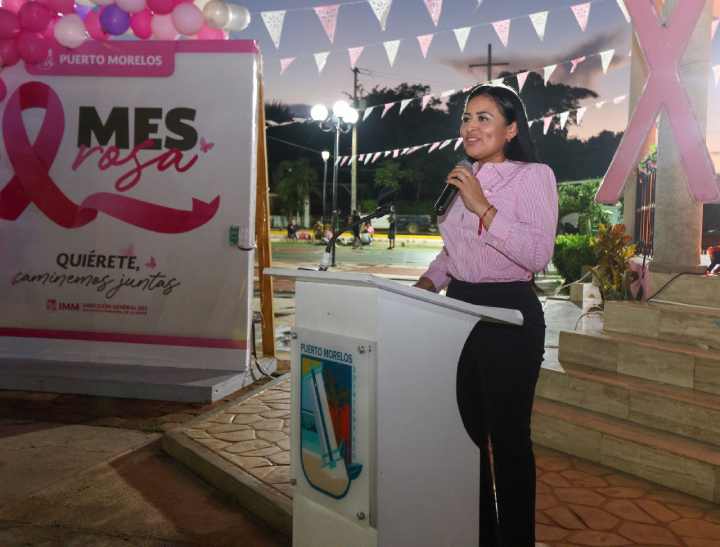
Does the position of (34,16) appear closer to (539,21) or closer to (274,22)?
(274,22)

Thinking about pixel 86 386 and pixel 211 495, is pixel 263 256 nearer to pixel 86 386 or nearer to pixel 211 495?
pixel 86 386

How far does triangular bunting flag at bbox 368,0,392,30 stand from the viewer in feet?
25.9

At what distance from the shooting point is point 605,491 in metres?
3.60

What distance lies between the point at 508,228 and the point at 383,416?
666 millimetres

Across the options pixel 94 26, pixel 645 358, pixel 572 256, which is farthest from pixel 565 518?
pixel 572 256

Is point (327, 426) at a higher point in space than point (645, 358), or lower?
higher

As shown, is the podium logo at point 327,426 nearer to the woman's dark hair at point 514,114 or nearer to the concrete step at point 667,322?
the woman's dark hair at point 514,114

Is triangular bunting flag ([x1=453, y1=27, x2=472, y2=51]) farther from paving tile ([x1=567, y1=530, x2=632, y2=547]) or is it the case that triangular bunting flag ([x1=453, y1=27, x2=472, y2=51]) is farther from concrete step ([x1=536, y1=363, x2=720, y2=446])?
paving tile ([x1=567, y1=530, x2=632, y2=547])

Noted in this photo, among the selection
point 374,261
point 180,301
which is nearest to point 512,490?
point 180,301

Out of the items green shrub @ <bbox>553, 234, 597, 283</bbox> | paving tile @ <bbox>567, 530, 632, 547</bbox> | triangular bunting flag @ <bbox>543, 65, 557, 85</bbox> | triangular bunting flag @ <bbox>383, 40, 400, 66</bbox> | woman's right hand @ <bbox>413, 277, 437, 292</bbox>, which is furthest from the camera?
triangular bunting flag @ <bbox>543, 65, 557, 85</bbox>

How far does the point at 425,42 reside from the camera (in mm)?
10180

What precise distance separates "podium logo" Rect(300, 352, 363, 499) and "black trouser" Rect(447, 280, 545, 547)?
0.39 m

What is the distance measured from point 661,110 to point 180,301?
13.3 feet

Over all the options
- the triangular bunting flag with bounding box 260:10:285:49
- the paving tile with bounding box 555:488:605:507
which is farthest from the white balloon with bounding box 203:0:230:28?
the paving tile with bounding box 555:488:605:507
